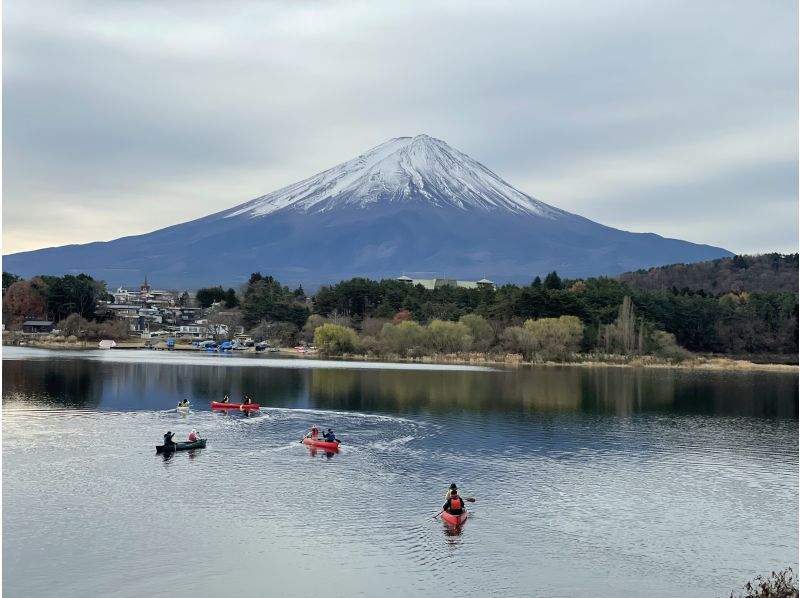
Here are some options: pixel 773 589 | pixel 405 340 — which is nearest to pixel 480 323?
pixel 405 340

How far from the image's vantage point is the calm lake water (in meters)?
17.2

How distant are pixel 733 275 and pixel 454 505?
127 meters

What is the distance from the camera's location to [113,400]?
43.3 m

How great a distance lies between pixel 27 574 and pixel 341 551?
6.38 metres

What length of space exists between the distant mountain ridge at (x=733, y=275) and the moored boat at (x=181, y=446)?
111 m

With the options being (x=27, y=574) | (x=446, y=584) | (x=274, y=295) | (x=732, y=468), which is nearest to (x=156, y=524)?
(x=27, y=574)

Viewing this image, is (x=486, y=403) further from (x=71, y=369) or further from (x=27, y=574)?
(x=71, y=369)

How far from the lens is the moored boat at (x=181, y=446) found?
28797 millimetres

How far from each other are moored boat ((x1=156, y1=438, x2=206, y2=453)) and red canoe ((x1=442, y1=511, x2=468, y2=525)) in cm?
1207

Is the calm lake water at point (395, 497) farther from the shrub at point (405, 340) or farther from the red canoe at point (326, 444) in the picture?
the shrub at point (405, 340)

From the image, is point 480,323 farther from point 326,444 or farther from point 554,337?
point 326,444

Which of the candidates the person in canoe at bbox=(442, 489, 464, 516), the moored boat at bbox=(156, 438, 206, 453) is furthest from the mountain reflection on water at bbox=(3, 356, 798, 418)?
the person in canoe at bbox=(442, 489, 464, 516)

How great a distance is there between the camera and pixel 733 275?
136 m

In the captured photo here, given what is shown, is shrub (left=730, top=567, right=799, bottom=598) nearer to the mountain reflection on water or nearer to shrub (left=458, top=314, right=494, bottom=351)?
the mountain reflection on water
